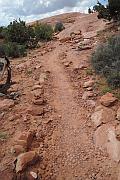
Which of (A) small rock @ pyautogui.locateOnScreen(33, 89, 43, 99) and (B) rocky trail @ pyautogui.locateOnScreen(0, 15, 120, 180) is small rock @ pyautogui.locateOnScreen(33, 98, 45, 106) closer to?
(B) rocky trail @ pyautogui.locateOnScreen(0, 15, 120, 180)

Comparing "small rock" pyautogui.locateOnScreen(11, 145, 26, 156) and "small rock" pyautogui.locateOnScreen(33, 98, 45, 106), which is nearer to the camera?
"small rock" pyautogui.locateOnScreen(11, 145, 26, 156)

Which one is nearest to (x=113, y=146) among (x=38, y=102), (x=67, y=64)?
(x=38, y=102)

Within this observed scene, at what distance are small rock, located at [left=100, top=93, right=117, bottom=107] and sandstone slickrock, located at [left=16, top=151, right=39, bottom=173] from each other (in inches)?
71.8

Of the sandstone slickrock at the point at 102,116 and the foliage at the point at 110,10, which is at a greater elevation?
the foliage at the point at 110,10

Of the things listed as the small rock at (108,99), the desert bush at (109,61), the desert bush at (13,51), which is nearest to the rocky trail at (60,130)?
the small rock at (108,99)

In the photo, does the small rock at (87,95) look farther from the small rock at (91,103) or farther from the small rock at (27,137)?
the small rock at (27,137)

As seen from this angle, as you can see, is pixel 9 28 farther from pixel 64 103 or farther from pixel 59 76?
pixel 64 103

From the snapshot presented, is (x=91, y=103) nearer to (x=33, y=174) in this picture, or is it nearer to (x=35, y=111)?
(x=35, y=111)

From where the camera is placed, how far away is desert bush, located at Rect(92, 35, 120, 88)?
679 centimetres

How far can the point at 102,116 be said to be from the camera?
5.70 m

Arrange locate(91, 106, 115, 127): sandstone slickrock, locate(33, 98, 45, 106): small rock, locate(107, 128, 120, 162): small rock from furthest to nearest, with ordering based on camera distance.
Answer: locate(33, 98, 45, 106): small rock
locate(91, 106, 115, 127): sandstone slickrock
locate(107, 128, 120, 162): small rock

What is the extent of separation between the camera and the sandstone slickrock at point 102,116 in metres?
5.62

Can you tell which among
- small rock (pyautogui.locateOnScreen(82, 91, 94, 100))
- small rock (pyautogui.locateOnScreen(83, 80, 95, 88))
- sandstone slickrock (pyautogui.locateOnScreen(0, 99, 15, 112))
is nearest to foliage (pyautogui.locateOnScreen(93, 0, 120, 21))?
small rock (pyautogui.locateOnScreen(83, 80, 95, 88))

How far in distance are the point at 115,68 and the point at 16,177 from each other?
365 cm
